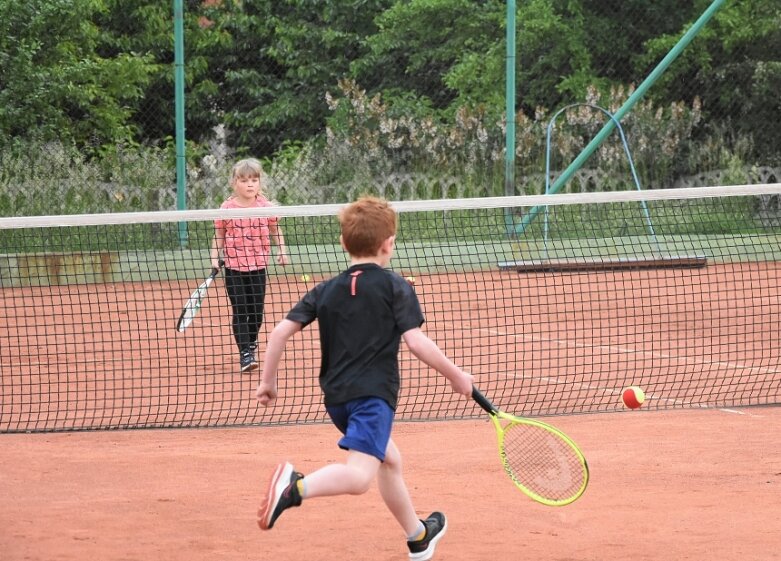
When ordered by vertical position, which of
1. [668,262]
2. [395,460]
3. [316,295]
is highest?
[316,295]

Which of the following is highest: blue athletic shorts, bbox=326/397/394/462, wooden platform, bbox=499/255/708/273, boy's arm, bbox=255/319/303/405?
boy's arm, bbox=255/319/303/405

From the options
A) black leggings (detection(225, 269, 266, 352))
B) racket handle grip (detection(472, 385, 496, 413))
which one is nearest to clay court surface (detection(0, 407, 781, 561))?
racket handle grip (detection(472, 385, 496, 413))

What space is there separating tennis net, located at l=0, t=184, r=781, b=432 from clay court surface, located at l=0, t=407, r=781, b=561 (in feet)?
1.55

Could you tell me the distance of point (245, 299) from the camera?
8.19m

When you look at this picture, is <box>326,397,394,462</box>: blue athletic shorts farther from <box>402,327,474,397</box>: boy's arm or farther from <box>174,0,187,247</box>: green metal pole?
<box>174,0,187,247</box>: green metal pole

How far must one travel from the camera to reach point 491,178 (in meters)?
14.2

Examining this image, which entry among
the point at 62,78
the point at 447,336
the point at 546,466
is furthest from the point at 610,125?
the point at 546,466

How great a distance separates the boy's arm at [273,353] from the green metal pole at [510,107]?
10045 millimetres

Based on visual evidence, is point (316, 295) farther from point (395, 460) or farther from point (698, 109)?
point (698, 109)

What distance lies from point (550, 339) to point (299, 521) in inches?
194

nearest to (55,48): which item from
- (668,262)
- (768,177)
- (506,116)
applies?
(506,116)

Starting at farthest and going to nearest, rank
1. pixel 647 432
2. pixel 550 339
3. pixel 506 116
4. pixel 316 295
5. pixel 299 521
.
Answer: pixel 506 116 < pixel 550 339 < pixel 647 432 < pixel 299 521 < pixel 316 295

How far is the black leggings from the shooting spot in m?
8.13

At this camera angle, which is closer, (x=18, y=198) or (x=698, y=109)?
(x=18, y=198)
